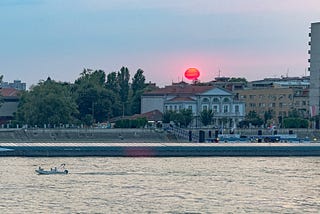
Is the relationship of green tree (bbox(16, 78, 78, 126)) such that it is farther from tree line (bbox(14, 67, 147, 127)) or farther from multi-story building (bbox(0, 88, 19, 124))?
multi-story building (bbox(0, 88, 19, 124))

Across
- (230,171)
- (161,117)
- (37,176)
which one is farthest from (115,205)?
(161,117)

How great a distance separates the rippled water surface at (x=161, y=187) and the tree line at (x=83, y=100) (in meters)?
36.1

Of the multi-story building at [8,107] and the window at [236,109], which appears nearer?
the window at [236,109]

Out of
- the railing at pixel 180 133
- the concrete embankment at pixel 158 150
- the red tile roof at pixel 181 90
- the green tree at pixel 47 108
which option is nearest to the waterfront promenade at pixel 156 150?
the concrete embankment at pixel 158 150

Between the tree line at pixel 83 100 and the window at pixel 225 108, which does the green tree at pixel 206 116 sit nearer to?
the window at pixel 225 108

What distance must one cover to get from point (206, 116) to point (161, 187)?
62261mm

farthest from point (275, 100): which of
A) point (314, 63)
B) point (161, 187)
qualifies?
point (161, 187)

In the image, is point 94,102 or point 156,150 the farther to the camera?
point 94,102

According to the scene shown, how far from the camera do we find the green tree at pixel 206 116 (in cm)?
10856

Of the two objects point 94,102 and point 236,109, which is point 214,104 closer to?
point 236,109

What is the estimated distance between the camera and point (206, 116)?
108 m

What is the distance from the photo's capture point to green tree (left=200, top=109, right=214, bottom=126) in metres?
109

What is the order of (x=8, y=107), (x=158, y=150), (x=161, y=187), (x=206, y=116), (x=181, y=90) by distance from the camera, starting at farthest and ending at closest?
(x=8, y=107), (x=181, y=90), (x=206, y=116), (x=158, y=150), (x=161, y=187)

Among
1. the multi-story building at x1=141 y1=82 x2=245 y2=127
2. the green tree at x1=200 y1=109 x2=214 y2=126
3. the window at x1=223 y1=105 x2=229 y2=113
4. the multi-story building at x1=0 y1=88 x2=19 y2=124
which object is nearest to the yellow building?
the multi-story building at x1=141 y1=82 x2=245 y2=127
